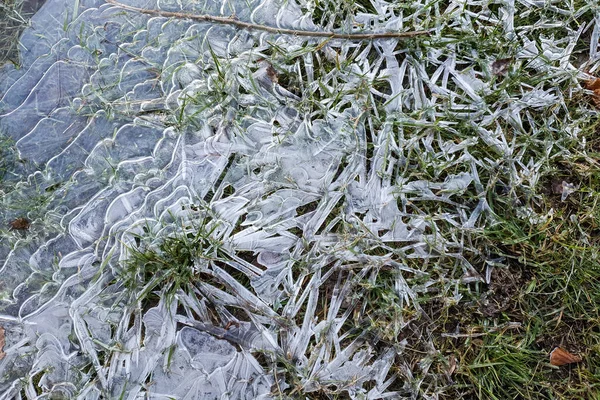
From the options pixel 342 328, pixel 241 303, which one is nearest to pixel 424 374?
pixel 342 328

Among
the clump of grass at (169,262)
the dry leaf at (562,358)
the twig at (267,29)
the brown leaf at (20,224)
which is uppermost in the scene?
the twig at (267,29)

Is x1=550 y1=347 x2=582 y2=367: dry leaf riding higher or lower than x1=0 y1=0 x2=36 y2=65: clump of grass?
lower

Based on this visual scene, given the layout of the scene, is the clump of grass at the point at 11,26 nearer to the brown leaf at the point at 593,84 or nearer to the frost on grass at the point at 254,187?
the frost on grass at the point at 254,187

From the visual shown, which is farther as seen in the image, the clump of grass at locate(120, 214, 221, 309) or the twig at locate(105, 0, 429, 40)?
the twig at locate(105, 0, 429, 40)

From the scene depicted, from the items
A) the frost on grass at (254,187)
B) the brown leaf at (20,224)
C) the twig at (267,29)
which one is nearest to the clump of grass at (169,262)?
the frost on grass at (254,187)

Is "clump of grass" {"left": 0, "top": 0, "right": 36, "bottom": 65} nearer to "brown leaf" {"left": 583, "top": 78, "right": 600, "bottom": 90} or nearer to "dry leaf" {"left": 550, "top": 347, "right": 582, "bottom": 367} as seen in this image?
"brown leaf" {"left": 583, "top": 78, "right": 600, "bottom": 90}

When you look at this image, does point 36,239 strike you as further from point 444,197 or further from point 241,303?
point 444,197

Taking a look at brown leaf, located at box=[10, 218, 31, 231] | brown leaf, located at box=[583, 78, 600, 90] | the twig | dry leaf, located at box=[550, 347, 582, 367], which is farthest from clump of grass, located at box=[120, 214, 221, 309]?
brown leaf, located at box=[583, 78, 600, 90]
